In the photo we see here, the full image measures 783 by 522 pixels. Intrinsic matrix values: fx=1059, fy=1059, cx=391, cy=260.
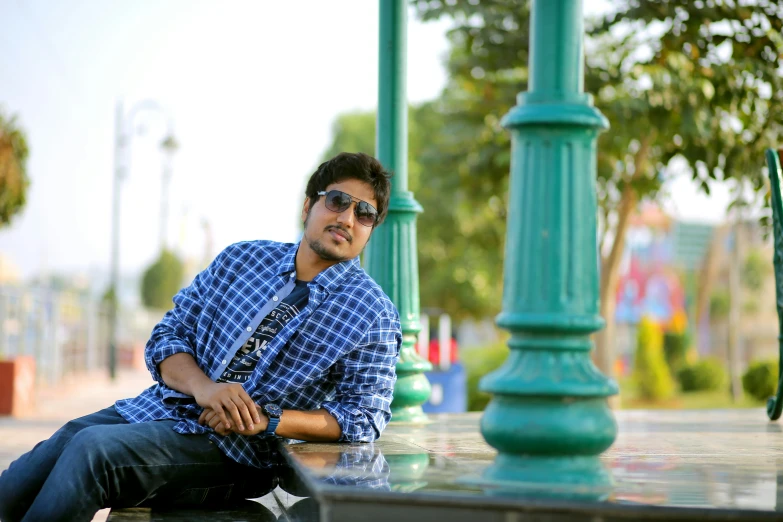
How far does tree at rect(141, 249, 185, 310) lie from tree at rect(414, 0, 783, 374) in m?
29.0

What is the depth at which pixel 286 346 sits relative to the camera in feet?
11.9

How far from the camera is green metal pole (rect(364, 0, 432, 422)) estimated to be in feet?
18.1

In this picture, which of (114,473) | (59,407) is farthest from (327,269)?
(59,407)

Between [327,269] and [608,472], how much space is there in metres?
1.30

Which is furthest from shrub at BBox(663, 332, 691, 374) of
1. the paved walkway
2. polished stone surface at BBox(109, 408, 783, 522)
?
polished stone surface at BBox(109, 408, 783, 522)

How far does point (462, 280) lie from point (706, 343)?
55.6m

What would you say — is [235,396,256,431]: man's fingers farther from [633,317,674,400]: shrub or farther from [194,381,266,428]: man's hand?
[633,317,674,400]: shrub

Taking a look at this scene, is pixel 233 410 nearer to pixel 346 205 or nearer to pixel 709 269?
pixel 346 205

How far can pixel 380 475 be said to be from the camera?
9.20 feet

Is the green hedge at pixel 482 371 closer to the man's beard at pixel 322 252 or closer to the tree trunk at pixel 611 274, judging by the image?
the tree trunk at pixel 611 274

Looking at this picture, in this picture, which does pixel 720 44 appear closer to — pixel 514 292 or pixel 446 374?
pixel 446 374

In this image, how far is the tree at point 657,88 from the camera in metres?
10.2

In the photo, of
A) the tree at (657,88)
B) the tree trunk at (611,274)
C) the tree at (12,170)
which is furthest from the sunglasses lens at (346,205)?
the tree at (12,170)

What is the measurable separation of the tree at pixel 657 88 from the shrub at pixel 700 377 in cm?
2186
